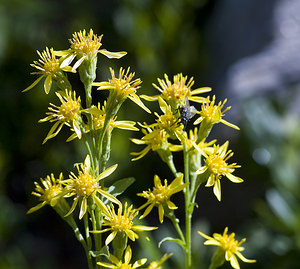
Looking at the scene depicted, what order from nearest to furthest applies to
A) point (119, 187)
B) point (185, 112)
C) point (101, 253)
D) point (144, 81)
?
point (101, 253), point (119, 187), point (185, 112), point (144, 81)

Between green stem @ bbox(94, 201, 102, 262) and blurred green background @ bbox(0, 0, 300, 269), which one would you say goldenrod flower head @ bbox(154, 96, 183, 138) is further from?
blurred green background @ bbox(0, 0, 300, 269)

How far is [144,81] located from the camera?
14.9 feet

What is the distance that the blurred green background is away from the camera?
13.6ft

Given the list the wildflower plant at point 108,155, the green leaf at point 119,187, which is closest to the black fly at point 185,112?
the wildflower plant at point 108,155

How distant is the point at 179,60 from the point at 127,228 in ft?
12.6

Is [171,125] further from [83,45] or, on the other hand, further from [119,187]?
[83,45]

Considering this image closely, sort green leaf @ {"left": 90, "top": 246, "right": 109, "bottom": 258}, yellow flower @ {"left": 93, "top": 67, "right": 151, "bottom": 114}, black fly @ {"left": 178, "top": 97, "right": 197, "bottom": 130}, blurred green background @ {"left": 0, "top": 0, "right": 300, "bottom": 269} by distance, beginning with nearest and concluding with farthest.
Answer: green leaf @ {"left": 90, "top": 246, "right": 109, "bottom": 258}, yellow flower @ {"left": 93, "top": 67, "right": 151, "bottom": 114}, black fly @ {"left": 178, "top": 97, "right": 197, "bottom": 130}, blurred green background @ {"left": 0, "top": 0, "right": 300, "bottom": 269}

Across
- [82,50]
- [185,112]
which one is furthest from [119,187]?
[82,50]

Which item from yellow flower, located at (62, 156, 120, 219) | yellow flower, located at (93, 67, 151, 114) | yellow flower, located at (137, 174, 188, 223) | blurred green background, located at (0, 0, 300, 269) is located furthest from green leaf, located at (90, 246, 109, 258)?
blurred green background, located at (0, 0, 300, 269)

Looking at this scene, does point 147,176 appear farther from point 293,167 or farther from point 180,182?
point 180,182

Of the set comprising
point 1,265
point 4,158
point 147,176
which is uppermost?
point 4,158

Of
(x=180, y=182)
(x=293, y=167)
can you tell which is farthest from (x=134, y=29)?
(x=180, y=182)

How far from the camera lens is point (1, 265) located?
126 inches

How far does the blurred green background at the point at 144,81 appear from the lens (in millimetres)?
4160
